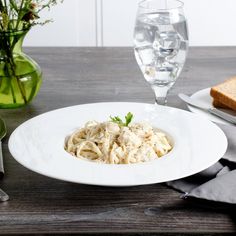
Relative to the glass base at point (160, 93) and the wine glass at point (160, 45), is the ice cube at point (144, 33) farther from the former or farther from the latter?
the glass base at point (160, 93)

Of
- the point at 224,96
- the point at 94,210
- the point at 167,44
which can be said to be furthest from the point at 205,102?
the point at 94,210

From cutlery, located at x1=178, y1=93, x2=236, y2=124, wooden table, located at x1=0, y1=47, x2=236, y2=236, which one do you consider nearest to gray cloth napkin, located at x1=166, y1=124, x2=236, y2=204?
wooden table, located at x1=0, y1=47, x2=236, y2=236

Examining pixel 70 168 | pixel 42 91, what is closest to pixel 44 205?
pixel 70 168

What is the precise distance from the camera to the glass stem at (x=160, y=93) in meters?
1.39

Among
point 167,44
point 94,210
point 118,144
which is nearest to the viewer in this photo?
point 94,210

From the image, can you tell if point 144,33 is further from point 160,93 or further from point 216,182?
point 216,182

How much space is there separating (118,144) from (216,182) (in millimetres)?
195

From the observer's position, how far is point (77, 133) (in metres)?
1.19

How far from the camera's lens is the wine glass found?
1336 millimetres

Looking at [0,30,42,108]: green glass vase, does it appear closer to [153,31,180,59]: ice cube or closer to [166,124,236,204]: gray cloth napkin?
[153,31,180,59]: ice cube

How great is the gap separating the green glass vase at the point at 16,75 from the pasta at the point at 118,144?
305 mm

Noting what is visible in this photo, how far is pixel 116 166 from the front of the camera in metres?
1.03

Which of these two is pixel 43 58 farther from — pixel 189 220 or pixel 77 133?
pixel 189 220

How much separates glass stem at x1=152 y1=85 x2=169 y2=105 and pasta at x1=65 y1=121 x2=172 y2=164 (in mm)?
229
